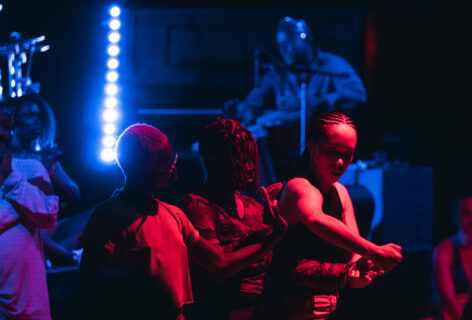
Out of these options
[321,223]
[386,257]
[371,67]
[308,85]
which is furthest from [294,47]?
[386,257]

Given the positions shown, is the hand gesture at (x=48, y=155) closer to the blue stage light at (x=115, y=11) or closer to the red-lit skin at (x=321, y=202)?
the red-lit skin at (x=321, y=202)

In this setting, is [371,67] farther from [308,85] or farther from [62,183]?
[62,183]

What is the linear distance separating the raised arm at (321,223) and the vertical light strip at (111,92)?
359 centimetres

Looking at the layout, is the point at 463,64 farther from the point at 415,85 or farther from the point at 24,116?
the point at 24,116

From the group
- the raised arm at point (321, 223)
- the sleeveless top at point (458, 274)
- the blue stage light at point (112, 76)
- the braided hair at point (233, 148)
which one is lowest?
the sleeveless top at point (458, 274)

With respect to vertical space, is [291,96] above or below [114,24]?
below

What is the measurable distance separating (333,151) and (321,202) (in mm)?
201

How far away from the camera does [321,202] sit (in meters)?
1.86

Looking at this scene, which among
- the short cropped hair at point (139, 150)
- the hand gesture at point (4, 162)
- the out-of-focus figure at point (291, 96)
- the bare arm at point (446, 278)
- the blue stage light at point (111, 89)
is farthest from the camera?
the blue stage light at point (111, 89)

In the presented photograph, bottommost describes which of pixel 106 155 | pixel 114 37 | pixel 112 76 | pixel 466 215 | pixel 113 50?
pixel 106 155

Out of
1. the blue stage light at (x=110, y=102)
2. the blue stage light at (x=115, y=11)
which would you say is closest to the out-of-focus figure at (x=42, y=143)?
the blue stage light at (x=110, y=102)

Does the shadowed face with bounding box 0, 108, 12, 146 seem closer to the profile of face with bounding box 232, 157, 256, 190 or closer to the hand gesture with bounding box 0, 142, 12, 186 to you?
the hand gesture with bounding box 0, 142, 12, 186

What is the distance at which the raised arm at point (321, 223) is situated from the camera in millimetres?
1690

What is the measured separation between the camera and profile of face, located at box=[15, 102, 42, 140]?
10.8 feet
